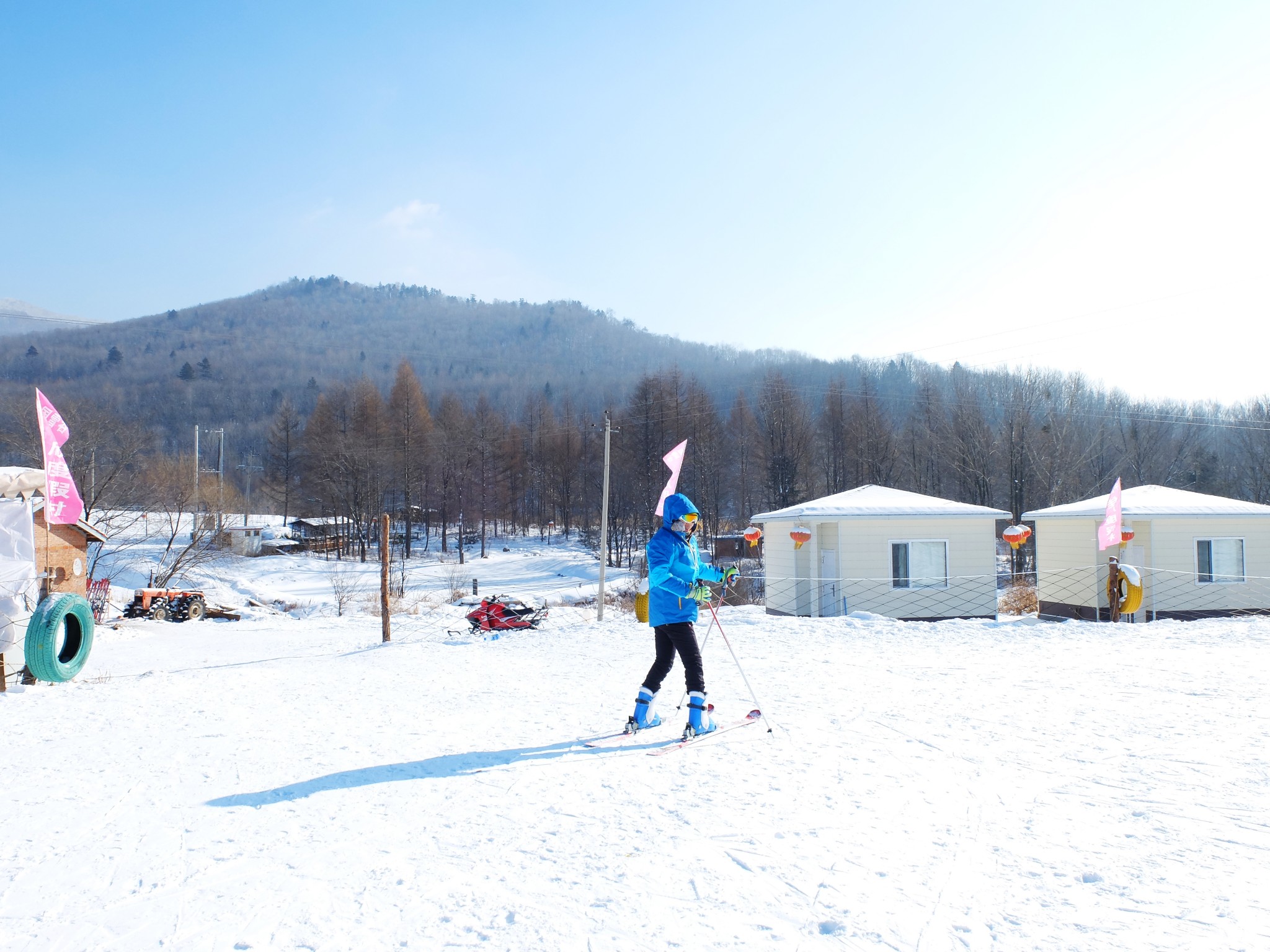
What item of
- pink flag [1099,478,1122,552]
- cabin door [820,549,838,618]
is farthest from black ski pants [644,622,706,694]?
cabin door [820,549,838,618]

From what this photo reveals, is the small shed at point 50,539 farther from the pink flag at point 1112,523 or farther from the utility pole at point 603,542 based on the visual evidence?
the pink flag at point 1112,523

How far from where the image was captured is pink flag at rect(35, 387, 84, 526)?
8656 millimetres

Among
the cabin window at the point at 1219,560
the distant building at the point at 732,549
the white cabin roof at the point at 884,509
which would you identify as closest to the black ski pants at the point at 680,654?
the white cabin roof at the point at 884,509

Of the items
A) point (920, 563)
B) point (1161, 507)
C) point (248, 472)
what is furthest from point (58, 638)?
point (248, 472)

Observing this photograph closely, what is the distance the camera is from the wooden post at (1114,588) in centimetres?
1272

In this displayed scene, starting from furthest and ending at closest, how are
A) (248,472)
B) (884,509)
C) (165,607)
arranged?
1. (248,472)
2. (165,607)
3. (884,509)

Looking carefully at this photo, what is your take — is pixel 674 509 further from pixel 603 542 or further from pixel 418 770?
pixel 603 542

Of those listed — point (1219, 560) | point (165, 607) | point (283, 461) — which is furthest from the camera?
point (283, 461)

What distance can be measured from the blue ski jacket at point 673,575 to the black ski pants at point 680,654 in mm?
61

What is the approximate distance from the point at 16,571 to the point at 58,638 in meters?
0.87

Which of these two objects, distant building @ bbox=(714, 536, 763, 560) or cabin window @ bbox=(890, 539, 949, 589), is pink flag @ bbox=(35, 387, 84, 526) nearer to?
cabin window @ bbox=(890, 539, 949, 589)

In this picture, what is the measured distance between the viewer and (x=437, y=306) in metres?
149

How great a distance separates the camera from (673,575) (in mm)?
5219

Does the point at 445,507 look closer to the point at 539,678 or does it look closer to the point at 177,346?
the point at 539,678
